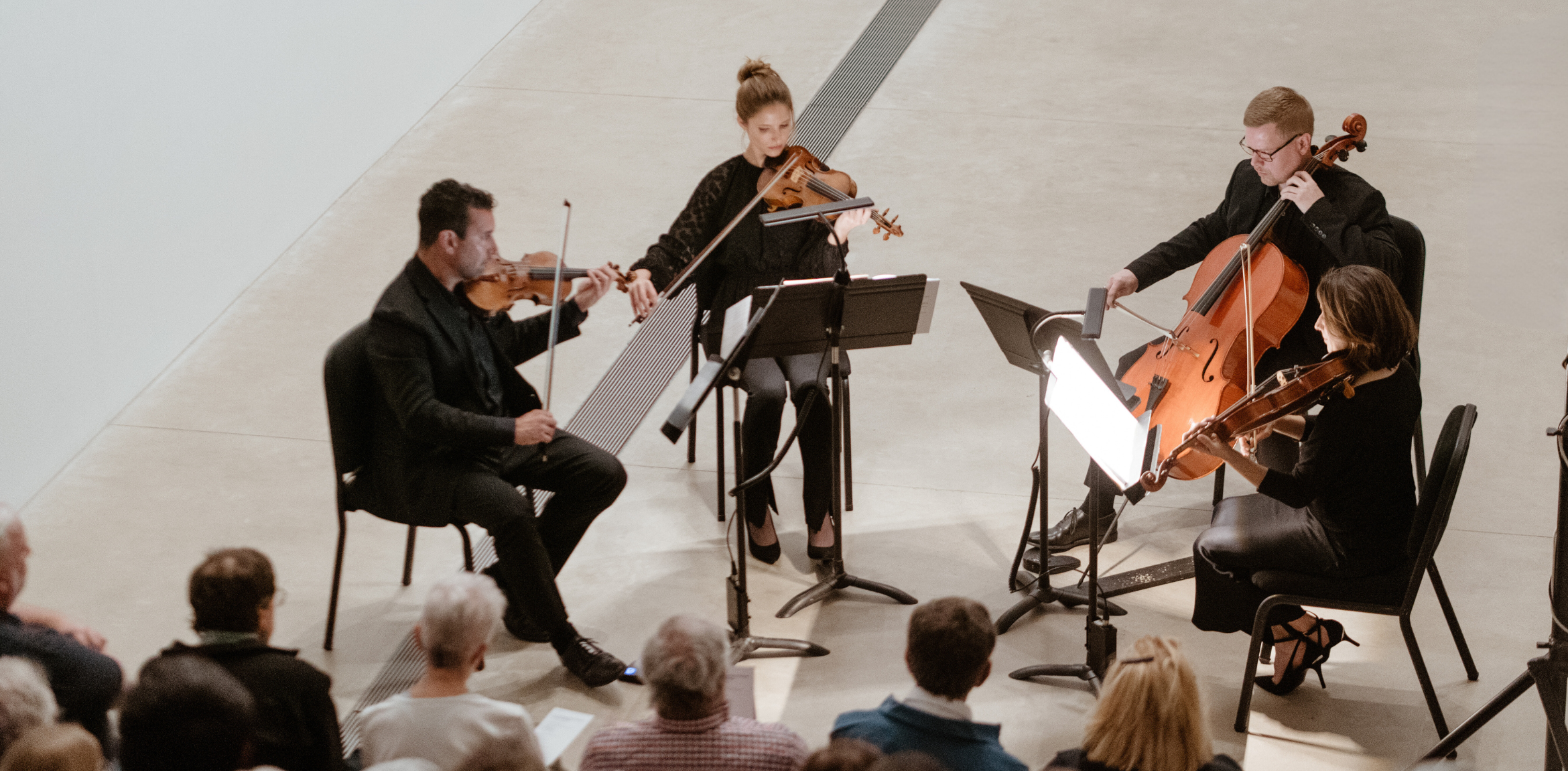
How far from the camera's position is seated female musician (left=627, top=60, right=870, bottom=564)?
4000 mm

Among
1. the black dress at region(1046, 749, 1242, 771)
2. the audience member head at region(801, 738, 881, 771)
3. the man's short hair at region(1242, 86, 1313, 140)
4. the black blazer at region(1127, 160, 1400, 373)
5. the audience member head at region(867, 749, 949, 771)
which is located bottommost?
the black dress at region(1046, 749, 1242, 771)

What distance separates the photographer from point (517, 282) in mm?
3691

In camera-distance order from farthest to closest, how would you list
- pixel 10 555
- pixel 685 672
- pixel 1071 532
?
pixel 1071 532 → pixel 10 555 → pixel 685 672

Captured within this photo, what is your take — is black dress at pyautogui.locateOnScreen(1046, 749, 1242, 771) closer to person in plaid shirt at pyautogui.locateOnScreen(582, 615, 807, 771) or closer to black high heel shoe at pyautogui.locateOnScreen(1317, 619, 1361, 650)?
person in plaid shirt at pyautogui.locateOnScreen(582, 615, 807, 771)

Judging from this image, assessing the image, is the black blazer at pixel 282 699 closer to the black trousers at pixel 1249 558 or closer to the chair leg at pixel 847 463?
the chair leg at pixel 847 463

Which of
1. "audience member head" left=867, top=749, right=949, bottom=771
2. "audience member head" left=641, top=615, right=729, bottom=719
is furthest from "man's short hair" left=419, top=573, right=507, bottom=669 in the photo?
"audience member head" left=867, top=749, right=949, bottom=771

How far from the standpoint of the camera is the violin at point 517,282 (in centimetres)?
362

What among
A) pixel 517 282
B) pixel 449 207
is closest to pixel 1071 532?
pixel 517 282

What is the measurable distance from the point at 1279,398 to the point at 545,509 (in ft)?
5.94

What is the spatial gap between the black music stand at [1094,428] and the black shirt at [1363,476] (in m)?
0.36

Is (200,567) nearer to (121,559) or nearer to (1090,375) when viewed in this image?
(121,559)

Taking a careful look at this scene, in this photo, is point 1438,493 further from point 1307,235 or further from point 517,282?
point 517,282

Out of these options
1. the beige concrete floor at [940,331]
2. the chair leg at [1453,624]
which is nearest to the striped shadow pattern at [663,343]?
the beige concrete floor at [940,331]

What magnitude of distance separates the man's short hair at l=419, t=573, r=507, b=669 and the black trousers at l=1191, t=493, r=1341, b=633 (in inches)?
68.8
